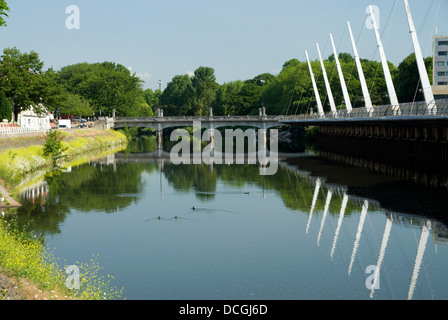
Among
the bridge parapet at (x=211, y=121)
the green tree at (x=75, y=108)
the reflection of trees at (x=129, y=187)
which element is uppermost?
the green tree at (x=75, y=108)

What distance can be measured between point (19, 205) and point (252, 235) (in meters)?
17.7

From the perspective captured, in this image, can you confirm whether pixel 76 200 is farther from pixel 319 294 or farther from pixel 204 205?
pixel 319 294

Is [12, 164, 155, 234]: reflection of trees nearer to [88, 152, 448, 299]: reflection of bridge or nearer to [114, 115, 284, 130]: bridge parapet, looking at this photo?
[88, 152, 448, 299]: reflection of bridge

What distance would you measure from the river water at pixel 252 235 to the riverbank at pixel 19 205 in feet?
5.76

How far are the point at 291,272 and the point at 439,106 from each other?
1402 inches

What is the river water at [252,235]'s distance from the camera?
2439 cm

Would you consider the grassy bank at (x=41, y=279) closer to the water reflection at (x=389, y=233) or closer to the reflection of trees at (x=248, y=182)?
the water reflection at (x=389, y=233)

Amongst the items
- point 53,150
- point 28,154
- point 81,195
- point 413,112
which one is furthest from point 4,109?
point 413,112

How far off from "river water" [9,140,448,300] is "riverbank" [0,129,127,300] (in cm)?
176

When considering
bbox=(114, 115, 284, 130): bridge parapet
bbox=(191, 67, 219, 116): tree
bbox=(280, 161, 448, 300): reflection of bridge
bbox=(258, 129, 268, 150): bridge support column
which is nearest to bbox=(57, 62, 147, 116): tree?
bbox=(114, 115, 284, 130): bridge parapet

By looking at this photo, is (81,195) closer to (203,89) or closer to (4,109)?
(4,109)

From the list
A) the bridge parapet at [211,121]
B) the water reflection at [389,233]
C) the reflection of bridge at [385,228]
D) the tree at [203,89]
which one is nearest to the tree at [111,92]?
the bridge parapet at [211,121]

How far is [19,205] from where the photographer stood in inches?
1623
